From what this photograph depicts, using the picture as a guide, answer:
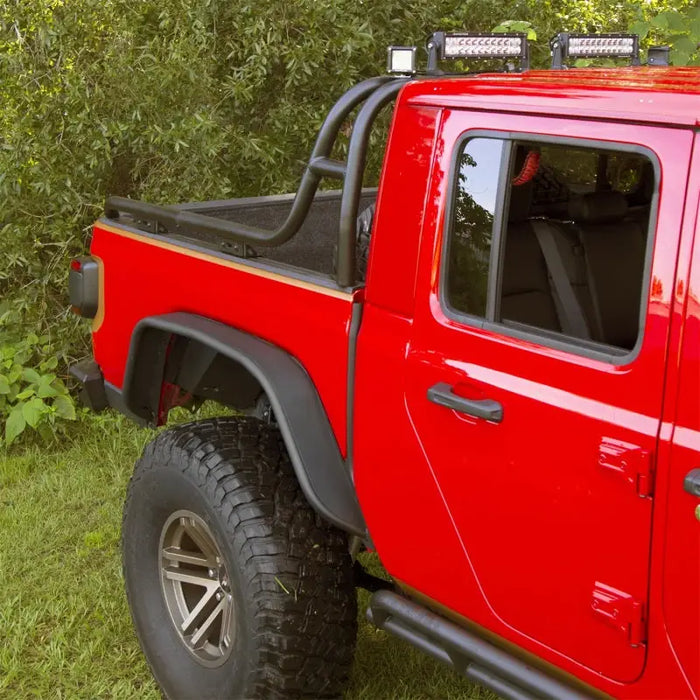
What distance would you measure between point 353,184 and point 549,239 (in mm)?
502

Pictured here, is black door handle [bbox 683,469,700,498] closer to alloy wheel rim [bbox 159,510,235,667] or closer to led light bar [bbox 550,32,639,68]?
alloy wheel rim [bbox 159,510,235,667]

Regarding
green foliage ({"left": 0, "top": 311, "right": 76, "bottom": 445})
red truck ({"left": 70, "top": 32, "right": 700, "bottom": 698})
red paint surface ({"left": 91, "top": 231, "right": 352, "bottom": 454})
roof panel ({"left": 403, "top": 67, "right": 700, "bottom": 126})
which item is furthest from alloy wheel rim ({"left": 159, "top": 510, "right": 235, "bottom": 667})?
green foliage ({"left": 0, "top": 311, "right": 76, "bottom": 445})

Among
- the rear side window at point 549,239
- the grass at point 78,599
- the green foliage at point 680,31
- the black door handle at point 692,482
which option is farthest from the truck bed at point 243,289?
the green foliage at point 680,31

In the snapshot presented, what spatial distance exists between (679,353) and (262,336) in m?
1.30

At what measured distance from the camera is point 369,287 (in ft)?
8.36

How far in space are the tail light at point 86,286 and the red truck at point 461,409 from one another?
1.27 feet

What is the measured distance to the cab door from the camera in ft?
6.44

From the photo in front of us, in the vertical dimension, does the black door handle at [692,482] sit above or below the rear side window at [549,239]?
below

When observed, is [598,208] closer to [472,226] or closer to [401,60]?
[472,226]

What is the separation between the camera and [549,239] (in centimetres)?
251

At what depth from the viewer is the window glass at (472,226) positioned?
232cm

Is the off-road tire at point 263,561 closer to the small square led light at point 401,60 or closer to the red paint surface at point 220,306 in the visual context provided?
the red paint surface at point 220,306

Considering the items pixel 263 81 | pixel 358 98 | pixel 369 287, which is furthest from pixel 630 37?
pixel 263 81

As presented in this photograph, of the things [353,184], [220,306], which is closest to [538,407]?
[353,184]
